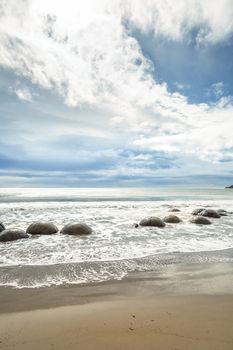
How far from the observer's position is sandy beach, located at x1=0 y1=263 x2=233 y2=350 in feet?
10.8

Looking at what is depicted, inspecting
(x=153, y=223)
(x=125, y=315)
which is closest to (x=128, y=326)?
(x=125, y=315)

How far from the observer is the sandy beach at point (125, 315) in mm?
3301

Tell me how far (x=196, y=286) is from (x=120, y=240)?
5.15 m

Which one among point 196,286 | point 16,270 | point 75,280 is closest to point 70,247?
point 16,270

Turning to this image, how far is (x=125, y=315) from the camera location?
4.04m

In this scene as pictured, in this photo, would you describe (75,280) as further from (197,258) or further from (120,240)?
(120,240)

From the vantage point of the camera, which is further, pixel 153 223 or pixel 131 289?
pixel 153 223

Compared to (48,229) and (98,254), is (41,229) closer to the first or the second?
(48,229)

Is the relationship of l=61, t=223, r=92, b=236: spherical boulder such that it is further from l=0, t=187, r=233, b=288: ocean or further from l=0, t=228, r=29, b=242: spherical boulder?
l=0, t=228, r=29, b=242: spherical boulder

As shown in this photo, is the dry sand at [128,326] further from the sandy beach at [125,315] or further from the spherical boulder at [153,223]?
the spherical boulder at [153,223]

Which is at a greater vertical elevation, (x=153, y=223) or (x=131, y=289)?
(x=153, y=223)

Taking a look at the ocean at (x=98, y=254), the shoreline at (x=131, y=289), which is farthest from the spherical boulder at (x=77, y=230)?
the shoreline at (x=131, y=289)

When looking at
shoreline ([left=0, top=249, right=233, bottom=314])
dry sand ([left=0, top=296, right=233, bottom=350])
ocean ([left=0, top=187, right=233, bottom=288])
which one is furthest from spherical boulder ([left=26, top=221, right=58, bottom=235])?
dry sand ([left=0, top=296, right=233, bottom=350])

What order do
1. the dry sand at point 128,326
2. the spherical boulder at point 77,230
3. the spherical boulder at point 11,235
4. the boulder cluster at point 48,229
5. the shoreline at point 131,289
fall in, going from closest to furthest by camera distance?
the dry sand at point 128,326 < the shoreline at point 131,289 < the spherical boulder at point 11,235 < the boulder cluster at point 48,229 < the spherical boulder at point 77,230
